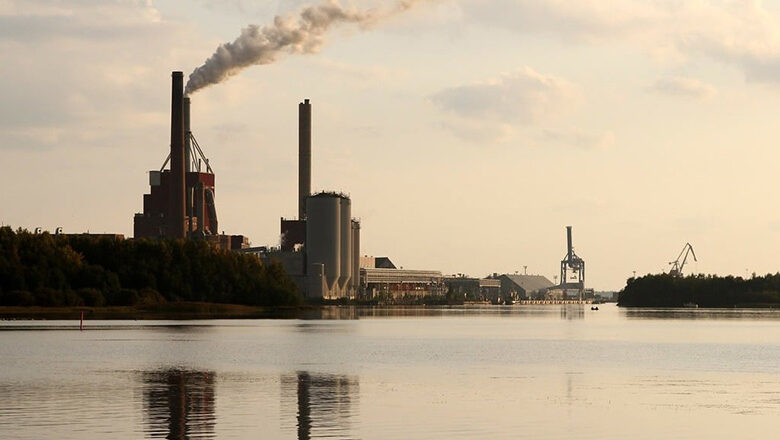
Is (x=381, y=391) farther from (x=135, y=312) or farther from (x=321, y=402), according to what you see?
(x=135, y=312)

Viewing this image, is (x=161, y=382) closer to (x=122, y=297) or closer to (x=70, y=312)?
(x=70, y=312)

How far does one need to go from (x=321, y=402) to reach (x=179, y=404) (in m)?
5.40

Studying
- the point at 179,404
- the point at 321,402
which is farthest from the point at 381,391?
the point at 179,404

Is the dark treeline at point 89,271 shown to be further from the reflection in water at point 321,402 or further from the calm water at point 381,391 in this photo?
the reflection in water at point 321,402

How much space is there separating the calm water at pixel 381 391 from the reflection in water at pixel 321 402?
0.09 m

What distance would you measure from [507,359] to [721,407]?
32135mm

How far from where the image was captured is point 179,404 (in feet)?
156

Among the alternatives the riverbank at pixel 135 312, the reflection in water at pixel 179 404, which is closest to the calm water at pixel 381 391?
the reflection in water at pixel 179 404

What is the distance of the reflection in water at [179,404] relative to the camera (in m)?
39.2

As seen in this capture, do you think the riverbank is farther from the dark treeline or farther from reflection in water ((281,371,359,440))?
reflection in water ((281,371,359,440))

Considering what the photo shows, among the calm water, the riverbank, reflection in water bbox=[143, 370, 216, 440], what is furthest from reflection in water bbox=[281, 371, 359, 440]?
the riverbank

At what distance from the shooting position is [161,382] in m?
58.2

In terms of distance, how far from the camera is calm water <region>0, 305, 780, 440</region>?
1594 inches

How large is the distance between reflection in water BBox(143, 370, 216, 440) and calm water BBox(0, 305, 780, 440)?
79 mm
